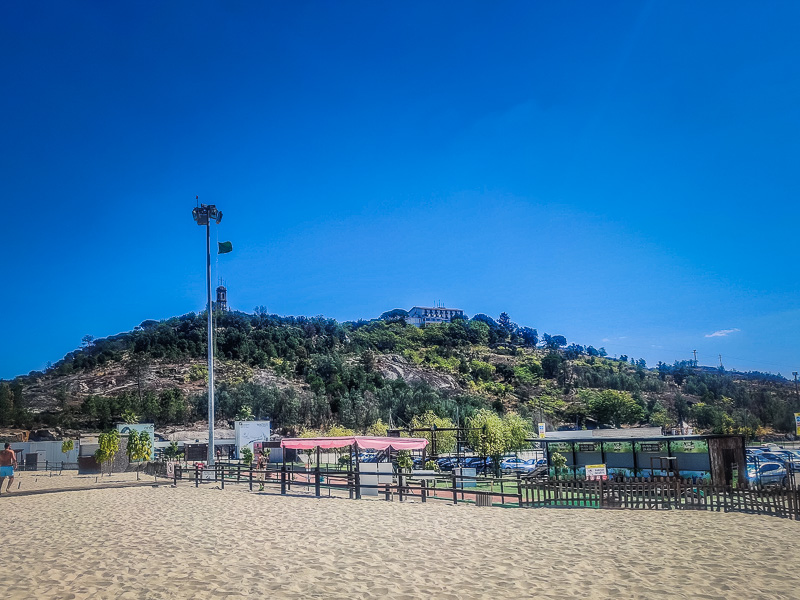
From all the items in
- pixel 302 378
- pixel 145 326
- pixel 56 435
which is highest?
pixel 145 326

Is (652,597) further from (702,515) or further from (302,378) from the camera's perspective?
(302,378)

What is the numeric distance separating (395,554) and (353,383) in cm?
11217

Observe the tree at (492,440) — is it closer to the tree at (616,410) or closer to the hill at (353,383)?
the hill at (353,383)

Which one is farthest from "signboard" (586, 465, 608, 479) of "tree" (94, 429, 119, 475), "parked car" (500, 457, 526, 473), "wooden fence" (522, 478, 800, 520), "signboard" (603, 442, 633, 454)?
"tree" (94, 429, 119, 475)

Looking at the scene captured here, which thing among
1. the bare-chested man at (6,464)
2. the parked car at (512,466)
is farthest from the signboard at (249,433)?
the bare-chested man at (6,464)

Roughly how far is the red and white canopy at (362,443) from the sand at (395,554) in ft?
18.0

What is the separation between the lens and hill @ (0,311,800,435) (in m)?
99.0

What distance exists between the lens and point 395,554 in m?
11.2

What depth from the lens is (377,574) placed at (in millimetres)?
9727

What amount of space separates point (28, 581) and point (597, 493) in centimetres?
1406

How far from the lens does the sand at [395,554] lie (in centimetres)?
877

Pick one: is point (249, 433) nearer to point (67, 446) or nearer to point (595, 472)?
point (67, 446)

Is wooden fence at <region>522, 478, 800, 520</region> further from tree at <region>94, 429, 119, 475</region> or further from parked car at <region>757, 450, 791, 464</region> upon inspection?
tree at <region>94, 429, 119, 475</region>

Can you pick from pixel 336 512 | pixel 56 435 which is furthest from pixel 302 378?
pixel 336 512
